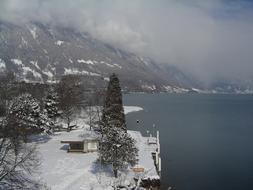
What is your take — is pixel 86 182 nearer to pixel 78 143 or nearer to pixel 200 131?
pixel 78 143

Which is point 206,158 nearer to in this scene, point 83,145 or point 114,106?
point 114,106

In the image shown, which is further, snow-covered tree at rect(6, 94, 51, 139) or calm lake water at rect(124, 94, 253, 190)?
snow-covered tree at rect(6, 94, 51, 139)

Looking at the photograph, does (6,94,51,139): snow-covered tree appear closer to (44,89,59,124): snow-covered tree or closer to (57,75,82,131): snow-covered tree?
(44,89,59,124): snow-covered tree

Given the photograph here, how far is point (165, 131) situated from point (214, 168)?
3590 cm

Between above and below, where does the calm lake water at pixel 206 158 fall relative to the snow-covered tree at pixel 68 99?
below

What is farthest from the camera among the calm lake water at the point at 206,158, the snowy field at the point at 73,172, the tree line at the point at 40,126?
the calm lake water at the point at 206,158

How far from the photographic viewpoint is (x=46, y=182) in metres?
33.2

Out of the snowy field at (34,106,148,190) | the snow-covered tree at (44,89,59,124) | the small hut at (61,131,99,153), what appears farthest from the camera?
the snow-covered tree at (44,89,59,124)

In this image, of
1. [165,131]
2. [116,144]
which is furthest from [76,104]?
[116,144]

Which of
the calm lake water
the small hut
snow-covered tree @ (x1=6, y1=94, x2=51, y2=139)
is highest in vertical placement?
snow-covered tree @ (x1=6, y1=94, x2=51, y2=139)

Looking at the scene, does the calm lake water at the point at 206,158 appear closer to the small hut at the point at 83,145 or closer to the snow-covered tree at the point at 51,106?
the small hut at the point at 83,145

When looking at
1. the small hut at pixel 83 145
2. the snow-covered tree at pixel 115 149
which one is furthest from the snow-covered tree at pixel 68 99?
the snow-covered tree at pixel 115 149

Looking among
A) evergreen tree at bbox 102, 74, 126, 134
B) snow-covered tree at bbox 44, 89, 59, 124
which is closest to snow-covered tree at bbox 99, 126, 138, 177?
evergreen tree at bbox 102, 74, 126, 134

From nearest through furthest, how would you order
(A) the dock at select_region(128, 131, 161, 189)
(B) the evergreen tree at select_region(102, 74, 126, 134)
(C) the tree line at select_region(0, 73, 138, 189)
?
1. (C) the tree line at select_region(0, 73, 138, 189)
2. (A) the dock at select_region(128, 131, 161, 189)
3. (B) the evergreen tree at select_region(102, 74, 126, 134)
